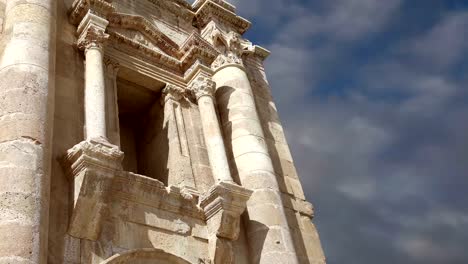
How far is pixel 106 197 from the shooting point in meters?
7.84

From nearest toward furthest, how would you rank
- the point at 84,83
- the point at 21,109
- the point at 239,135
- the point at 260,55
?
the point at 21,109
the point at 84,83
the point at 239,135
the point at 260,55

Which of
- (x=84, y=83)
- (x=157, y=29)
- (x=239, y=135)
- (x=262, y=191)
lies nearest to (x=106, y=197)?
(x=84, y=83)

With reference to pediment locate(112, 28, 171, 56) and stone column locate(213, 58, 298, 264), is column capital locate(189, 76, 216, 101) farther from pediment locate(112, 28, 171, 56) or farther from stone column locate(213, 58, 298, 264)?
pediment locate(112, 28, 171, 56)

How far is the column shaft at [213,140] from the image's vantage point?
32.2 feet

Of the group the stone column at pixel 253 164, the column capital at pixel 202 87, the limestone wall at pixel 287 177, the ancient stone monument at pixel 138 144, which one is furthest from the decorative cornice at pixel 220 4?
the column capital at pixel 202 87

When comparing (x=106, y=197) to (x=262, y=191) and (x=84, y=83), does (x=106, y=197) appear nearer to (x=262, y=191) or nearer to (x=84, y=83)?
(x=84, y=83)

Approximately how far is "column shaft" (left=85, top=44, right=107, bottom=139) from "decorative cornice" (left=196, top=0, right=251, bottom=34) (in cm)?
452

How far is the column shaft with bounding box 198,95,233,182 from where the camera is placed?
32.2ft

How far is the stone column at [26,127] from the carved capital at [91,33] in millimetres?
727

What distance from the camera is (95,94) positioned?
8.97m

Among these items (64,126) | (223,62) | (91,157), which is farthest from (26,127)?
(223,62)

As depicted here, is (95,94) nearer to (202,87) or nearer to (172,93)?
(172,93)

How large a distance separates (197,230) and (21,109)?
3413 mm

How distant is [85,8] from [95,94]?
2292 millimetres
